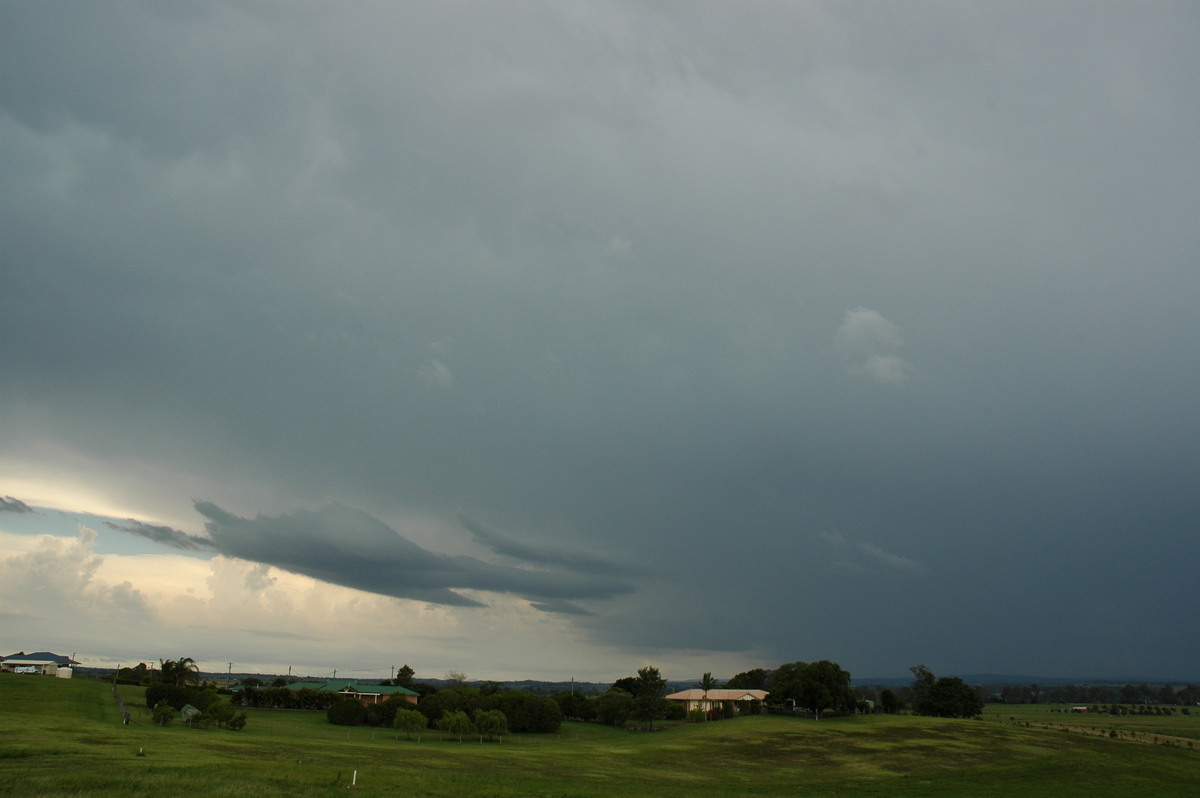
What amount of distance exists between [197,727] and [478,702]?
4304cm

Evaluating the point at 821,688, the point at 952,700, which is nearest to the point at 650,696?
the point at 821,688

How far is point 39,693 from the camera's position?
10494 cm

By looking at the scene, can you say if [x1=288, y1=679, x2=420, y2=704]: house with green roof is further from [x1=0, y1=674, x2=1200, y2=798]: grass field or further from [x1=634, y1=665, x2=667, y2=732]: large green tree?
[x1=634, y1=665, x2=667, y2=732]: large green tree

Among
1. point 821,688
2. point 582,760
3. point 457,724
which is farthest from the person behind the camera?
point 821,688

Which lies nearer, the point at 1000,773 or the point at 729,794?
the point at 729,794

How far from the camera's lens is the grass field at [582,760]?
39406 mm

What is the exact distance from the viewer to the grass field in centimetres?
3941

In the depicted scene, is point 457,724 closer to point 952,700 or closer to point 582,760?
point 582,760

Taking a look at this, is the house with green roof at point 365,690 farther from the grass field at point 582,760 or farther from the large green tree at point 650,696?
the large green tree at point 650,696

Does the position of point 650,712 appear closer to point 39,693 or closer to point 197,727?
point 197,727

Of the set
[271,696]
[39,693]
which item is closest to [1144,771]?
[271,696]

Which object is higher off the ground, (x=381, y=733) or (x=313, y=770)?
(x=313, y=770)

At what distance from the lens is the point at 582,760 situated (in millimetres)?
71438

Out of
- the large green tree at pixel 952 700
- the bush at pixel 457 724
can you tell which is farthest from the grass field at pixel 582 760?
the large green tree at pixel 952 700
